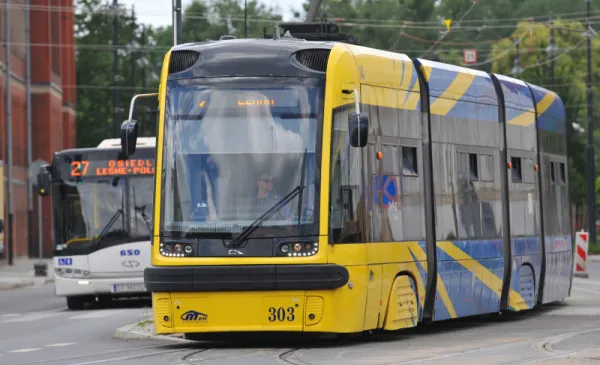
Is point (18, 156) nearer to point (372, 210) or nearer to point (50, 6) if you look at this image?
point (50, 6)

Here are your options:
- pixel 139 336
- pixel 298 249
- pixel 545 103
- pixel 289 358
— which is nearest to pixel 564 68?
pixel 545 103

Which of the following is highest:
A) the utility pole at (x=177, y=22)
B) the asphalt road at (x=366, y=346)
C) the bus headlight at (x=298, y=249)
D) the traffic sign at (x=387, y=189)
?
the utility pole at (x=177, y=22)

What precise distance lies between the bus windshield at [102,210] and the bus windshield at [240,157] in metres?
11.1

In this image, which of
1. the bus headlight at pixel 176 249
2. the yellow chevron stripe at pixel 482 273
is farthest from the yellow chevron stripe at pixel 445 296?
the bus headlight at pixel 176 249

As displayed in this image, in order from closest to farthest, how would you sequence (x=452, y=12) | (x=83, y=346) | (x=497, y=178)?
1. (x=83, y=346)
2. (x=497, y=178)
3. (x=452, y=12)

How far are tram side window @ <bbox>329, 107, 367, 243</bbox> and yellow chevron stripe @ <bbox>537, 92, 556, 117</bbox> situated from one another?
754 cm

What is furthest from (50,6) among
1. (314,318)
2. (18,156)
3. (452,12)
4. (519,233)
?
(314,318)

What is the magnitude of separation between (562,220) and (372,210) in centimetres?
817

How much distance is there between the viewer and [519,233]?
2316 centimetres

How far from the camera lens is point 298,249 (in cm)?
1711

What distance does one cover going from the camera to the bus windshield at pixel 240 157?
17188 millimetres

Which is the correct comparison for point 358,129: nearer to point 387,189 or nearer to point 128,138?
point 387,189

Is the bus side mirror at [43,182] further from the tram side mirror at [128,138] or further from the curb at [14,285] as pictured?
the curb at [14,285]

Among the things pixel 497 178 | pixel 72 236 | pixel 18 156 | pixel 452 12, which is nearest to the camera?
pixel 497 178
